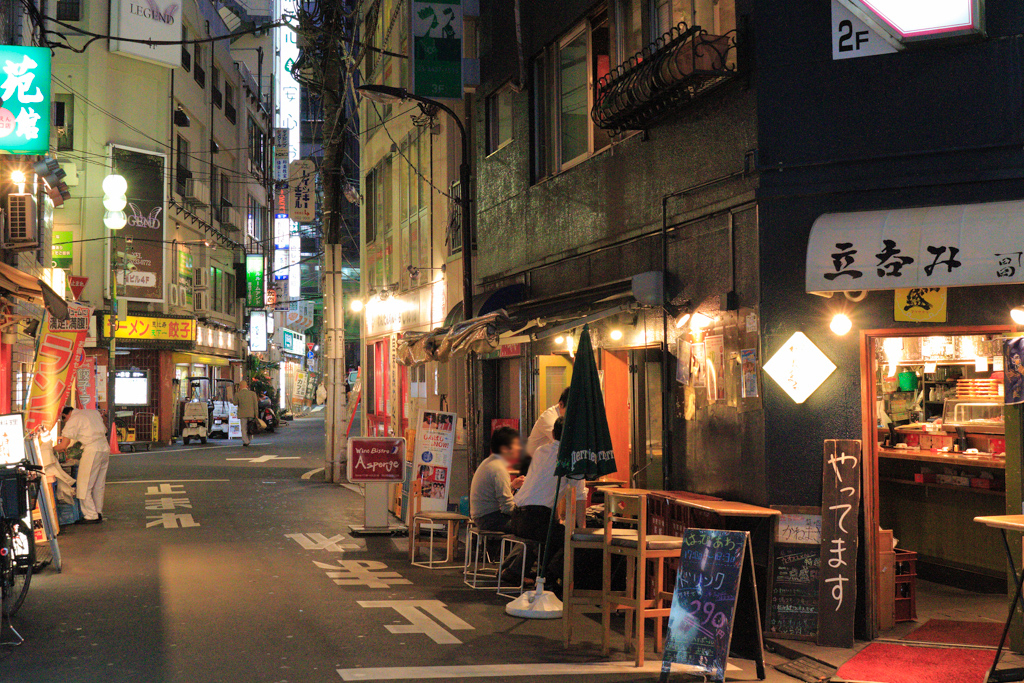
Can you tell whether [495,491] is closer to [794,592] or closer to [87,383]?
[794,592]

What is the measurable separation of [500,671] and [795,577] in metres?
2.54

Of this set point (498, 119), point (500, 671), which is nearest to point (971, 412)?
point (500, 671)

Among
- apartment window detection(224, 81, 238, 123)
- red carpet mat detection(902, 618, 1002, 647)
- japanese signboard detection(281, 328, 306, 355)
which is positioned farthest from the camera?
japanese signboard detection(281, 328, 306, 355)

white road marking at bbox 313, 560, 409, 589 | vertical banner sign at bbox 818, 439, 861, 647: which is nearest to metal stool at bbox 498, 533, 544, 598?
white road marking at bbox 313, 560, 409, 589

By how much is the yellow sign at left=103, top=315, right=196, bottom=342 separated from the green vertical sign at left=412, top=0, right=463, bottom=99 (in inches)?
828

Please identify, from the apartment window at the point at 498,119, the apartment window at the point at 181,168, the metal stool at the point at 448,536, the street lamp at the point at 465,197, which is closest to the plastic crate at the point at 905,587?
the metal stool at the point at 448,536

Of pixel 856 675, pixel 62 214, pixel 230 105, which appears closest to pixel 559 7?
pixel 856 675

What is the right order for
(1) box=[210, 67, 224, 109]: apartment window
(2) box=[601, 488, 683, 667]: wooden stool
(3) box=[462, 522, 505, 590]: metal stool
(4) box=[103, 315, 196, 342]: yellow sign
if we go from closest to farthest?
1. (2) box=[601, 488, 683, 667]: wooden stool
2. (3) box=[462, 522, 505, 590]: metal stool
3. (4) box=[103, 315, 196, 342]: yellow sign
4. (1) box=[210, 67, 224, 109]: apartment window

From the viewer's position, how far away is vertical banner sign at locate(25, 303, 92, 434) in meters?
14.2

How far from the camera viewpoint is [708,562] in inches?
283

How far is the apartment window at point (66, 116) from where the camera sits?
1237 inches

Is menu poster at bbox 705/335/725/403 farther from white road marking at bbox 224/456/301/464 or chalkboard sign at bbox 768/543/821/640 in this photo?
white road marking at bbox 224/456/301/464

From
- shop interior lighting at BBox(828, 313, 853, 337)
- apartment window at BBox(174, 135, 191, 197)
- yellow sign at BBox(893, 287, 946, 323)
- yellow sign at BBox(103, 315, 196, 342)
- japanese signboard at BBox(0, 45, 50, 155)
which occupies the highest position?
apartment window at BBox(174, 135, 191, 197)

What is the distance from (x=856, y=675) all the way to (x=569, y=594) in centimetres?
232
